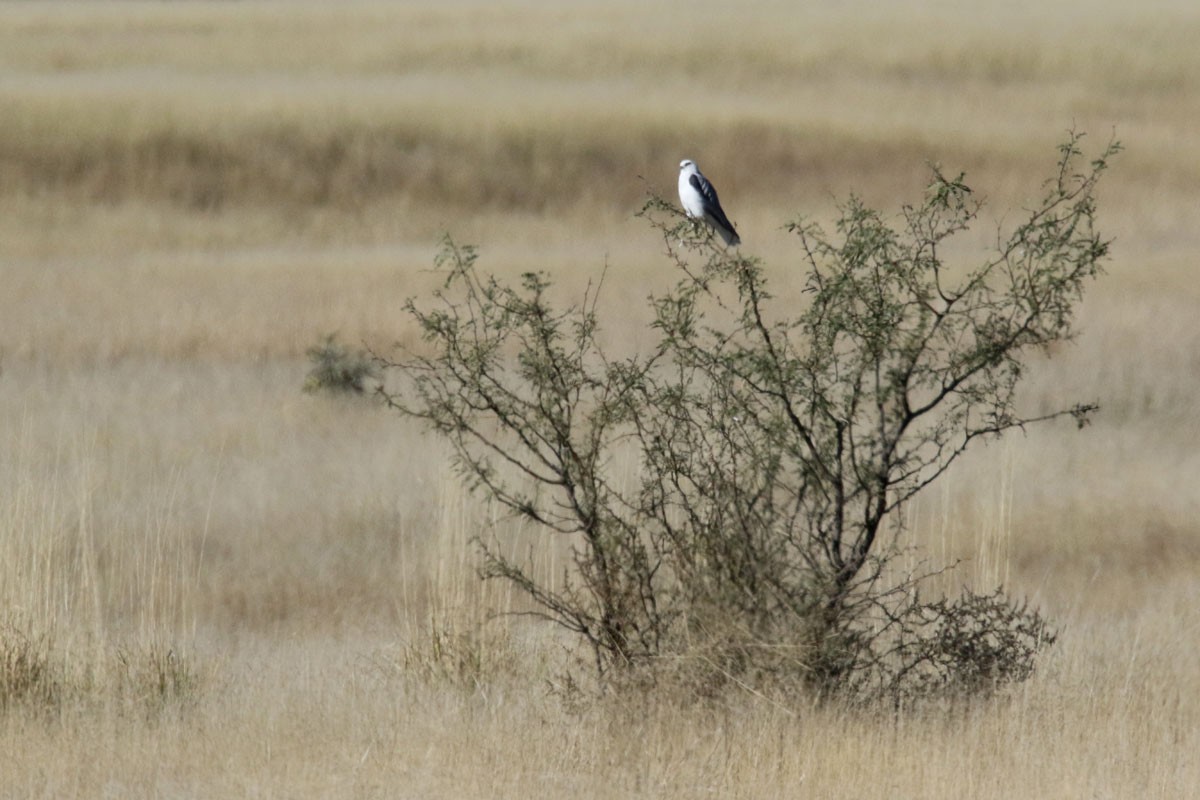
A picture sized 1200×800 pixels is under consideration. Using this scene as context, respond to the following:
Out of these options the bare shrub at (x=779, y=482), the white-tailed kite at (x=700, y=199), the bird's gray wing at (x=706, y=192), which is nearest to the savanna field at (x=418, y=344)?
the bare shrub at (x=779, y=482)

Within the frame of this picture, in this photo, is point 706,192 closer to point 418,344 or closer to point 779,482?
point 779,482

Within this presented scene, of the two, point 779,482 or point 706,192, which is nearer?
point 779,482

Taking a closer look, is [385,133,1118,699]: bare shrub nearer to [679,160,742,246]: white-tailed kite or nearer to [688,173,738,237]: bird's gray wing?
[679,160,742,246]: white-tailed kite

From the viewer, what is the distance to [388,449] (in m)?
14.8

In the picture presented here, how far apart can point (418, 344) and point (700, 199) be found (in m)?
8.88

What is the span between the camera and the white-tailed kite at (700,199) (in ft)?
38.9

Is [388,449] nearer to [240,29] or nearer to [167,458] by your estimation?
[167,458]

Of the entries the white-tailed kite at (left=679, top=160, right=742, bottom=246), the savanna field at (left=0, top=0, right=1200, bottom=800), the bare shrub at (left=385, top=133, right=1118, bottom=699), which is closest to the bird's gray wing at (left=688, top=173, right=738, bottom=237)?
the white-tailed kite at (left=679, top=160, right=742, bottom=246)

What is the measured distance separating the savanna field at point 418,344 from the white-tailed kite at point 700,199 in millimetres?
2674

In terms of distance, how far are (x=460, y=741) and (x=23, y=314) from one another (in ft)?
53.1

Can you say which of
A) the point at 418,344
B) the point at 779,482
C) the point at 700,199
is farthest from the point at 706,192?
the point at 418,344

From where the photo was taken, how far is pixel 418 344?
803 inches

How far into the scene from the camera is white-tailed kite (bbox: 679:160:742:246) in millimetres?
11844

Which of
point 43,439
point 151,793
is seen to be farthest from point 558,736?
point 43,439
